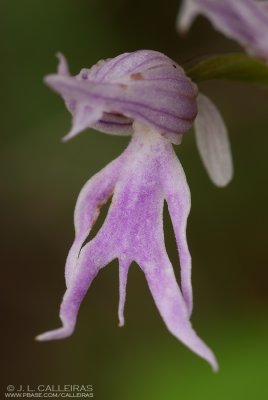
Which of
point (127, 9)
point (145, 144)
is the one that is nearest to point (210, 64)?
point (145, 144)

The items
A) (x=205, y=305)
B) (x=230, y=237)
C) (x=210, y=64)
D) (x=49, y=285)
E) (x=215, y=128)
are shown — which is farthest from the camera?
(x=49, y=285)

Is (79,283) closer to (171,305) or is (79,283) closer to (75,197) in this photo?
(171,305)

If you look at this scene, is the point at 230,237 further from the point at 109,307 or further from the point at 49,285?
the point at 49,285

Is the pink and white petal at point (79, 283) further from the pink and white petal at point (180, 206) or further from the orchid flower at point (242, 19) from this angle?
the orchid flower at point (242, 19)

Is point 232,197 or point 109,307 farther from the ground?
point 232,197

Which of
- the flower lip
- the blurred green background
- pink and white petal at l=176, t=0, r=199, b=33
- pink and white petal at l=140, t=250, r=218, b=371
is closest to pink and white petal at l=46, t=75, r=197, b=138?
the flower lip

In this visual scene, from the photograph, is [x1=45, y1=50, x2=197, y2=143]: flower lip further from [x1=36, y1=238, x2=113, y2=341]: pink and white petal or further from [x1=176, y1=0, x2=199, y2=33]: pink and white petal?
[x1=36, y1=238, x2=113, y2=341]: pink and white petal
